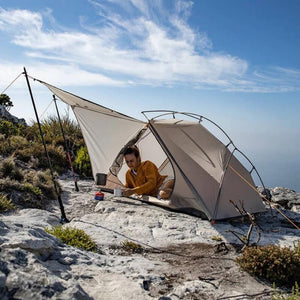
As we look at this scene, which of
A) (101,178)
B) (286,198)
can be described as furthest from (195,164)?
(286,198)

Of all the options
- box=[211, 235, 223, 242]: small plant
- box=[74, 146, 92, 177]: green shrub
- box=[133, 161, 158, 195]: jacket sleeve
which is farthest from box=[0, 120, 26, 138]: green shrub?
box=[211, 235, 223, 242]: small plant

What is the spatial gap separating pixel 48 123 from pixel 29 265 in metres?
15.3

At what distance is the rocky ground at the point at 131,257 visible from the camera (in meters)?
3.09

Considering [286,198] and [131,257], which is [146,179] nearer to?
[131,257]

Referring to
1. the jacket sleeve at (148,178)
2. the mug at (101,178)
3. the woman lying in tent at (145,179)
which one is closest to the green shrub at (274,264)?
the woman lying in tent at (145,179)

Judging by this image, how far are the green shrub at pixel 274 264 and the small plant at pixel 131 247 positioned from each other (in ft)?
5.57

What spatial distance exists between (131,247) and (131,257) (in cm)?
57

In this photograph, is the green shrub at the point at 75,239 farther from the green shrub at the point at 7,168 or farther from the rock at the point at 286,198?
the rock at the point at 286,198

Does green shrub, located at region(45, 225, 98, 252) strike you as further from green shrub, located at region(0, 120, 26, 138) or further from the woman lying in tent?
green shrub, located at region(0, 120, 26, 138)

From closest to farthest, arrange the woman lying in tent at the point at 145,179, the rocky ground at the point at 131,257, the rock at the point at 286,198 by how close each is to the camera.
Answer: the rocky ground at the point at 131,257
the woman lying in tent at the point at 145,179
the rock at the point at 286,198

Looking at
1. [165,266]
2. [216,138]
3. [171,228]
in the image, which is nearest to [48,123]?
[216,138]

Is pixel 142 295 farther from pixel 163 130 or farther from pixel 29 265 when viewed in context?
pixel 163 130

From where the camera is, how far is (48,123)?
698 inches

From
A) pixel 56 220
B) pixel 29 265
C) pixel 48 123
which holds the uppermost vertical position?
pixel 48 123
